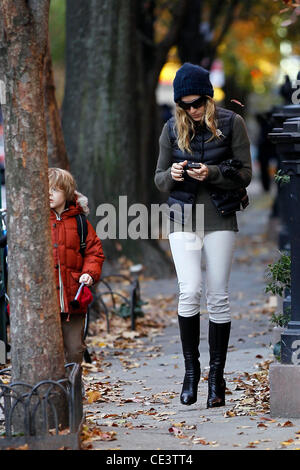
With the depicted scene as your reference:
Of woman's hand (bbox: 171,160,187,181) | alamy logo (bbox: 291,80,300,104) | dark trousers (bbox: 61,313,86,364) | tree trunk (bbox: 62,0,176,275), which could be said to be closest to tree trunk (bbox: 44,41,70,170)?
alamy logo (bbox: 291,80,300,104)

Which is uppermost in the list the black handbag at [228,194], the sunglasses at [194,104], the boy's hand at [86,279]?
the sunglasses at [194,104]

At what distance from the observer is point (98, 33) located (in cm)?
1270

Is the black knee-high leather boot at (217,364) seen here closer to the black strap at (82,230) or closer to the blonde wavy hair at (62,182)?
the black strap at (82,230)

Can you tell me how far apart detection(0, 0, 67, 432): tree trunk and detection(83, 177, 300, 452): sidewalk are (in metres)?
0.58

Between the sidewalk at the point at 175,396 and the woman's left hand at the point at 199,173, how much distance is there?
55.3 inches

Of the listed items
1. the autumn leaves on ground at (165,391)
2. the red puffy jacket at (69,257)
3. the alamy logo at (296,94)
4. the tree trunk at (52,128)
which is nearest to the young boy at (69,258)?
the red puffy jacket at (69,257)

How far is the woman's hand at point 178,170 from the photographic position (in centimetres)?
586

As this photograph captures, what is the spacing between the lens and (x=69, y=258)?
6.21 meters

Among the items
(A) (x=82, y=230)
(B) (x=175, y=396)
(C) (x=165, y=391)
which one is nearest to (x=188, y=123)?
(A) (x=82, y=230)

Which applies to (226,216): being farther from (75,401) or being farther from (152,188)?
(152,188)

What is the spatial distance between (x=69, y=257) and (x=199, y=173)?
3.36ft

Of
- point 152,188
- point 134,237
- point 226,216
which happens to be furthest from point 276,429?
point 152,188

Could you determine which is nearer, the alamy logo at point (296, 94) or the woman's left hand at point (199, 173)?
the woman's left hand at point (199, 173)

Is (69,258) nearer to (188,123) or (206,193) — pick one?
(206,193)
